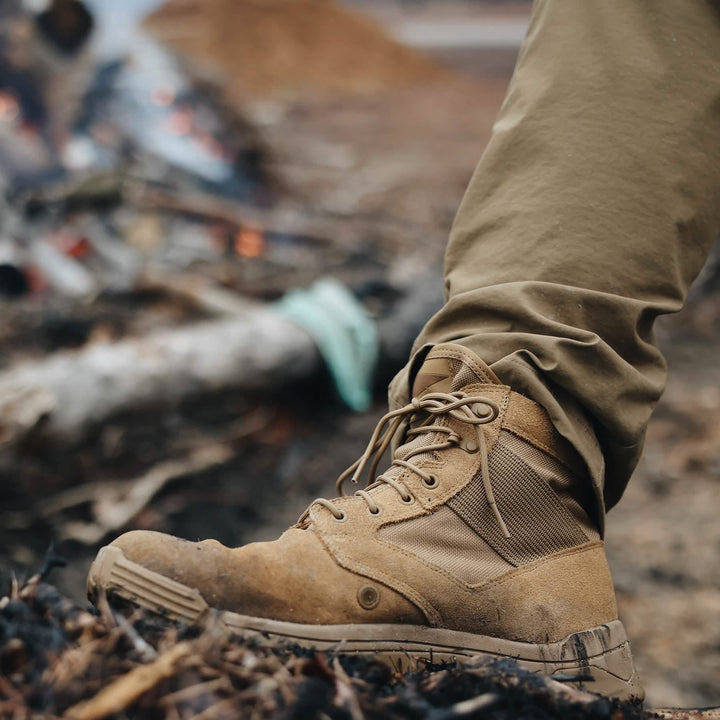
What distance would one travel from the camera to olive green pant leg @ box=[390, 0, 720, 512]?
59.7 inches

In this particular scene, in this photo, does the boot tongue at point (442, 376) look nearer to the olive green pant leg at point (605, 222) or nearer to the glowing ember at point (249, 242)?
the olive green pant leg at point (605, 222)

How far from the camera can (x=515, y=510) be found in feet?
4.87

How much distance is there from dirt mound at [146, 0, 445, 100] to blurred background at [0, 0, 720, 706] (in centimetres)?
806

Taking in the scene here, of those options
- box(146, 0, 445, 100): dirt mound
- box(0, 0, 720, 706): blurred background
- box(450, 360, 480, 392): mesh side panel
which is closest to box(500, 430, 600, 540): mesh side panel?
box(450, 360, 480, 392): mesh side panel

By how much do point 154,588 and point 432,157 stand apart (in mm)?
9520

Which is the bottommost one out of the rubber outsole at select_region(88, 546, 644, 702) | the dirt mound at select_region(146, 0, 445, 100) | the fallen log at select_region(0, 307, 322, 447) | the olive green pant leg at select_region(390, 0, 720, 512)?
the dirt mound at select_region(146, 0, 445, 100)

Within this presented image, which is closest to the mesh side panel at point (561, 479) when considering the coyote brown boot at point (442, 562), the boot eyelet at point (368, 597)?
the coyote brown boot at point (442, 562)

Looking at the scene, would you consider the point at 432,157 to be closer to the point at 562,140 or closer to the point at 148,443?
the point at 148,443

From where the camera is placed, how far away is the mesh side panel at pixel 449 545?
142 cm

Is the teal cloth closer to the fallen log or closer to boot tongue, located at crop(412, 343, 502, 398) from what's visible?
the fallen log

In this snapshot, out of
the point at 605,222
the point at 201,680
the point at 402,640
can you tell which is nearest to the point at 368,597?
the point at 402,640

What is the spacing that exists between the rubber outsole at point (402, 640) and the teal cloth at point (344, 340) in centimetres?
244

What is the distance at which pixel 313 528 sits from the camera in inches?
55.6

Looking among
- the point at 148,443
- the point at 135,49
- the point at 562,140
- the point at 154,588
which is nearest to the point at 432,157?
the point at 135,49
